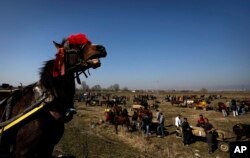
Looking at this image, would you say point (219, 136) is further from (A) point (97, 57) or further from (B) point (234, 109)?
(B) point (234, 109)

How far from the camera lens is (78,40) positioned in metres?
3.82

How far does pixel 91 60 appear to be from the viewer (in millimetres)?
3629

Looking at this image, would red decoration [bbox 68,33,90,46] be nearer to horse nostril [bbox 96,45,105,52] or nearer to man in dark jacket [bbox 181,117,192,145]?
horse nostril [bbox 96,45,105,52]

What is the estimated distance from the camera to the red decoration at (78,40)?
12.5 ft

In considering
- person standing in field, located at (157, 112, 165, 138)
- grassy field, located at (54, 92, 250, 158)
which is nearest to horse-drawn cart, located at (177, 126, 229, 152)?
grassy field, located at (54, 92, 250, 158)

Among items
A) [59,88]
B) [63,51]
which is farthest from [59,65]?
[59,88]

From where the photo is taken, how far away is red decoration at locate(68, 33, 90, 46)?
150 inches

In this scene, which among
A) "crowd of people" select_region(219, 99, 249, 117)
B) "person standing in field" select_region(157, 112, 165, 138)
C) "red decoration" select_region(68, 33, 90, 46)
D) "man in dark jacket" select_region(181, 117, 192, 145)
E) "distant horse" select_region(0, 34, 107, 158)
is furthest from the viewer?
"crowd of people" select_region(219, 99, 249, 117)

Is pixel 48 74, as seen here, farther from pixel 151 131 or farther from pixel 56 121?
pixel 151 131

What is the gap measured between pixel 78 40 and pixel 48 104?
1101 millimetres

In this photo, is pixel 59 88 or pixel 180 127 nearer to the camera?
pixel 59 88

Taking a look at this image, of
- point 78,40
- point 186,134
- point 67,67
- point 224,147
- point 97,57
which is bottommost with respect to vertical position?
point 224,147

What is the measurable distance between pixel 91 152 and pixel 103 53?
28.6 ft

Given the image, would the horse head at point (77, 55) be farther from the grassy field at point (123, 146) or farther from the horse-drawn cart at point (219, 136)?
the horse-drawn cart at point (219, 136)
